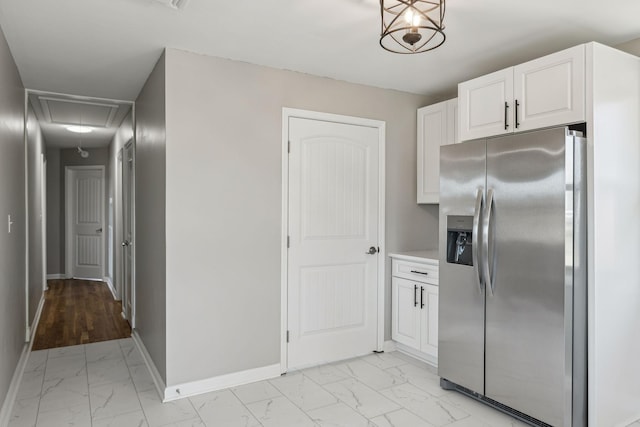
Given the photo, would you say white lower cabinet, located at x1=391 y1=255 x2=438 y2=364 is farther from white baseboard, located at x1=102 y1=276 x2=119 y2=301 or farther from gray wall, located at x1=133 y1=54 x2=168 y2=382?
white baseboard, located at x1=102 y1=276 x2=119 y2=301

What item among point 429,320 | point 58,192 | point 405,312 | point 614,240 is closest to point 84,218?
point 58,192

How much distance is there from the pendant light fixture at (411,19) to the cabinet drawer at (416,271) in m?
1.69

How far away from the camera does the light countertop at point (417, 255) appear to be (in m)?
3.52

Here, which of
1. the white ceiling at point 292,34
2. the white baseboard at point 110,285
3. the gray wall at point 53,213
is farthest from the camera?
the gray wall at point 53,213

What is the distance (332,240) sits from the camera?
3.62m

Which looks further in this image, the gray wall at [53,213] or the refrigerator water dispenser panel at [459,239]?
the gray wall at [53,213]

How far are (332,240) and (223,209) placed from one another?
980mm

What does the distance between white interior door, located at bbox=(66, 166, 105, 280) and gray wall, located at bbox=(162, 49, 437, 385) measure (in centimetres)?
577

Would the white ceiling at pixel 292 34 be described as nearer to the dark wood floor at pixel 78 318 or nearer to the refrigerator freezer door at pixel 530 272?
the refrigerator freezer door at pixel 530 272

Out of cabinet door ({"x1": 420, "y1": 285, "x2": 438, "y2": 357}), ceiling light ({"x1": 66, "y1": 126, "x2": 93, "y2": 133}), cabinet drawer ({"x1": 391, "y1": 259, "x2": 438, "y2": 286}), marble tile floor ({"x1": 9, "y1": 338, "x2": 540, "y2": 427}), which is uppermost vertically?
ceiling light ({"x1": 66, "y1": 126, "x2": 93, "y2": 133})

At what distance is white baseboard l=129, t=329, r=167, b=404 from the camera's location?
3010mm

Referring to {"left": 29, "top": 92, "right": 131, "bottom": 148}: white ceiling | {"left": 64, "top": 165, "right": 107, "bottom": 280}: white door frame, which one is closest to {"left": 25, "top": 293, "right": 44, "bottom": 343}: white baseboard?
{"left": 29, "top": 92, "right": 131, "bottom": 148}: white ceiling

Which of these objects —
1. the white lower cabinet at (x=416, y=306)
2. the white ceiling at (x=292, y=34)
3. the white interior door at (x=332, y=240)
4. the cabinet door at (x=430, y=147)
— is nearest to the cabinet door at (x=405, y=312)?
the white lower cabinet at (x=416, y=306)

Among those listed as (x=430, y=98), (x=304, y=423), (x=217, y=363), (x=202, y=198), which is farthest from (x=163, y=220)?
(x=430, y=98)
